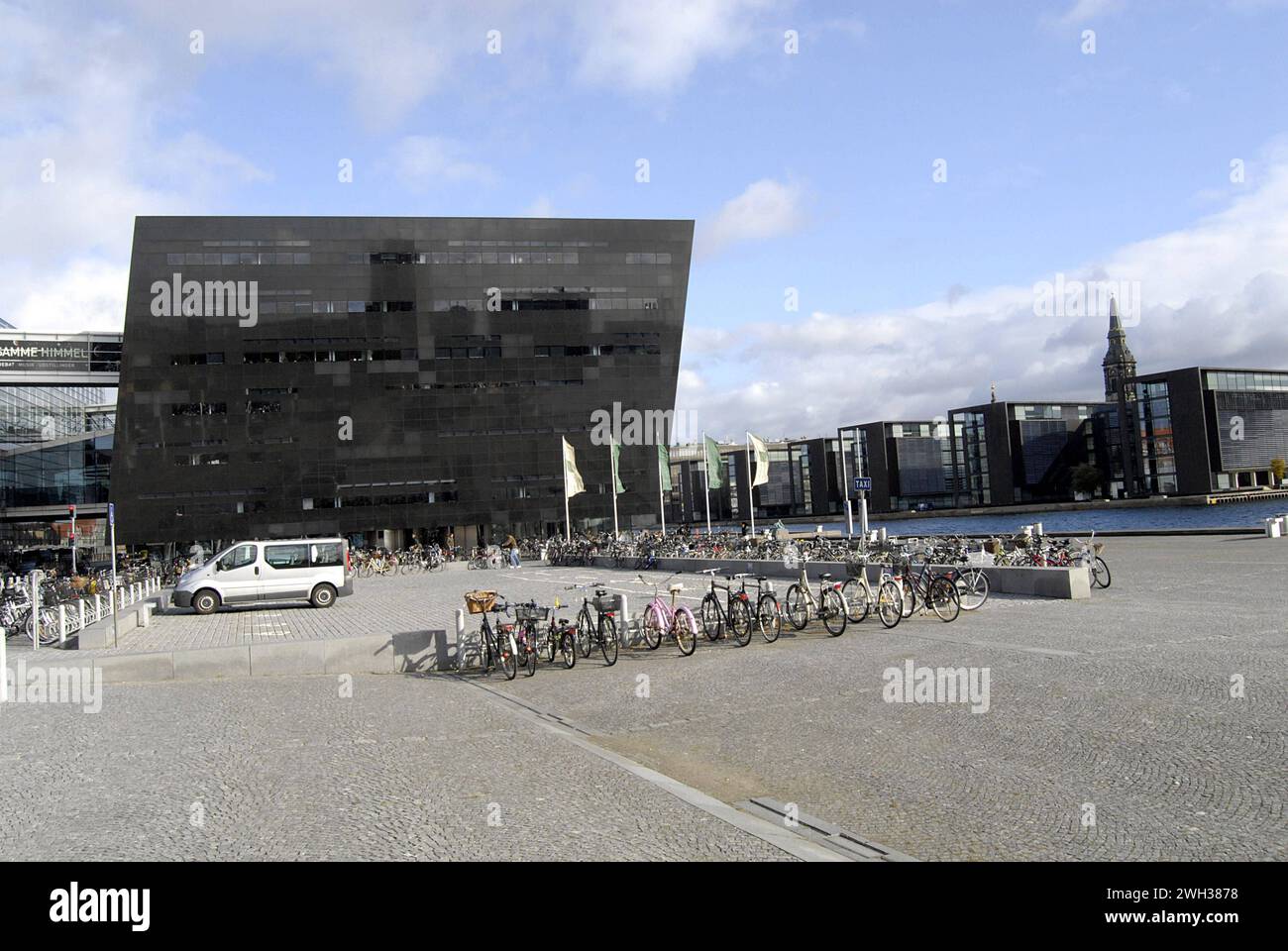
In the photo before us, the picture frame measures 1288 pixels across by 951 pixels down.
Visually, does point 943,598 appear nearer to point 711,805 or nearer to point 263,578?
point 711,805

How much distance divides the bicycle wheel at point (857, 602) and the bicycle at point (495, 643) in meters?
5.80

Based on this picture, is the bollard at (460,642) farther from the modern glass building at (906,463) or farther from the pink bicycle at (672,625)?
the modern glass building at (906,463)

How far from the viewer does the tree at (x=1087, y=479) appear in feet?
387

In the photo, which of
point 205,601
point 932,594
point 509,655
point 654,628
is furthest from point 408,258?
point 509,655

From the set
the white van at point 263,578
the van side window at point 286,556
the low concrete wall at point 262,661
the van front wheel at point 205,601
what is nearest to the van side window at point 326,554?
the white van at point 263,578

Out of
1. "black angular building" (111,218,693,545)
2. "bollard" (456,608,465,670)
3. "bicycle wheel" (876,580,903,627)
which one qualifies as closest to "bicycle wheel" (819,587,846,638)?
"bicycle wheel" (876,580,903,627)

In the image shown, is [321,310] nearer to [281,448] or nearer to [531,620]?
[281,448]

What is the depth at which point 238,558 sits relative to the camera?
2578 centimetres

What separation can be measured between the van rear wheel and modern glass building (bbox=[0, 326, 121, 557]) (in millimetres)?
50102

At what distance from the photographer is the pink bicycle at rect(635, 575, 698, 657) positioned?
14227 millimetres

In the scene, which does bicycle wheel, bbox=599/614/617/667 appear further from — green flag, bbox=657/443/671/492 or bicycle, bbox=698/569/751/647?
green flag, bbox=657/443/671/492

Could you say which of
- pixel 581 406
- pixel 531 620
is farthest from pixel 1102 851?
pixel 581 406

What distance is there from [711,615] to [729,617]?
39 cm
